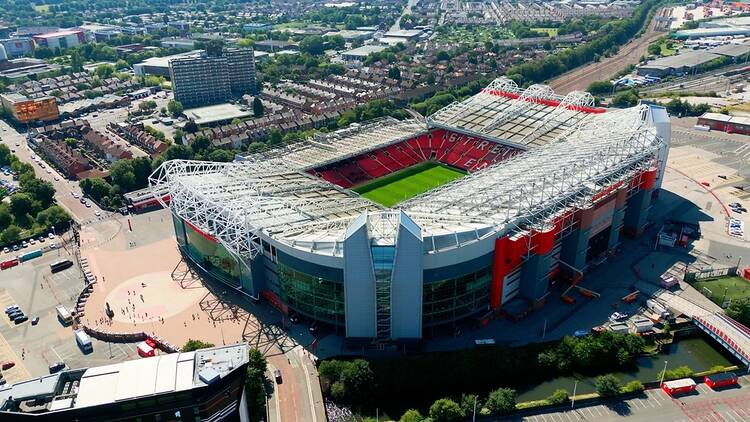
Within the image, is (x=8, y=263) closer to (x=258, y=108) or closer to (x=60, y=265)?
(x=60, y=265)

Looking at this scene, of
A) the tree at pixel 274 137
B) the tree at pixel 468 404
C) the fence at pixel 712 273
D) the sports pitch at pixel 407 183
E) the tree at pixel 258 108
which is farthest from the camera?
the tree at pixel 258 108

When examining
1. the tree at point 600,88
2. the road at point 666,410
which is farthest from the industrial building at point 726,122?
the road at point 666,410

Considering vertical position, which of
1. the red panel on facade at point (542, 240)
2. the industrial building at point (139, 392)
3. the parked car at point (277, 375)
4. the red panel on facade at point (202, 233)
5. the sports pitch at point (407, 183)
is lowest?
the sports pitch at point (407, 183)

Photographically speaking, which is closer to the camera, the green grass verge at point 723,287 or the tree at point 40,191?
the green grass verge at point 723,287

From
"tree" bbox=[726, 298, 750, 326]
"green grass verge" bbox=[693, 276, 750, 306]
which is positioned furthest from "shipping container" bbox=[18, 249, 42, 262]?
"tree" bbox=[726, 298, 750, 326]

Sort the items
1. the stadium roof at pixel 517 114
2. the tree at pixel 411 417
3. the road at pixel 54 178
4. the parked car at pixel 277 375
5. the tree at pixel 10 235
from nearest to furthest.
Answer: the tree at pixel 411 417
the parked car at pixel 277 375
the tree at pixel 10 235
the road at pixel 54 178
the stadium roof at pixel 517 114

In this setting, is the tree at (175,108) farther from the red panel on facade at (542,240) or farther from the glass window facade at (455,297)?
the red panel on facade at (542,240)

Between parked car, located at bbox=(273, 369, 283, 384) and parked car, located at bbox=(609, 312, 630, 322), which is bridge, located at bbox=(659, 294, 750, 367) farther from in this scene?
parked car, located at bbox=(273, 369, 283, 384)

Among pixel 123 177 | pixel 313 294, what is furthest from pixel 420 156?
pixel 313 294
